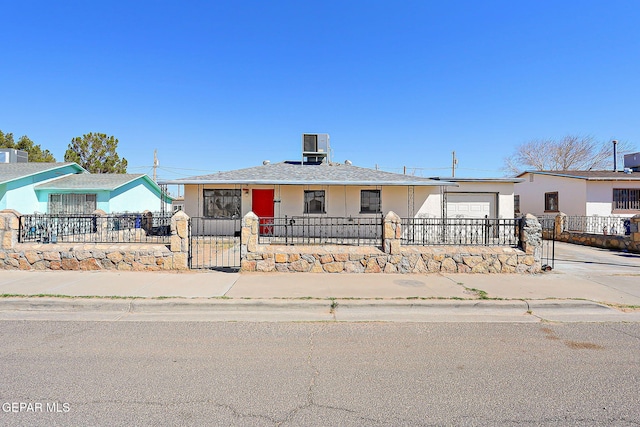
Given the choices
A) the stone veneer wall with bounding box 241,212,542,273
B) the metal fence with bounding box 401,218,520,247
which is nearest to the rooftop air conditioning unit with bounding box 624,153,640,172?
the metal fence with bounding box 401,218,520,247

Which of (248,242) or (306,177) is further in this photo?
(306,177)

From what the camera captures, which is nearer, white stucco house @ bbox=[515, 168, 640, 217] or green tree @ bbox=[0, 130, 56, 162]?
white stucco house @ bbox=[515, 168, 640, 217]

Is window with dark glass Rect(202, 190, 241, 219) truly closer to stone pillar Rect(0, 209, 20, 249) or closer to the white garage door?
stone pillar Rect(0, 209, 20, 249)

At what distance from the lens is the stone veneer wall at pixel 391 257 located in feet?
29.3

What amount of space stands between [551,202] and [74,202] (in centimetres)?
3029

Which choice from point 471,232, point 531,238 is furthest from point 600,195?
point 471,232

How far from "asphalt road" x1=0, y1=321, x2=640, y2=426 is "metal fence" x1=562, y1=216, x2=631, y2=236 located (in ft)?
50.0

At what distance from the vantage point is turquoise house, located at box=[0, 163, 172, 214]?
19.8 m

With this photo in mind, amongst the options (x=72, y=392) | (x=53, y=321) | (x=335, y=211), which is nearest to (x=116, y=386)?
(x=72, y=392)

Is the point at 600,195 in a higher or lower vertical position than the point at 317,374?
higher

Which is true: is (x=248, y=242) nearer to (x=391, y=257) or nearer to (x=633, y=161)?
(x=391, y=257)

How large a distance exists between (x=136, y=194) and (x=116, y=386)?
25613 millimetres

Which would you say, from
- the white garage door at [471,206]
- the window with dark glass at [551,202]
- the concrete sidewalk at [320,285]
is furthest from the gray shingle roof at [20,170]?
the window with dark glass at [551,202]

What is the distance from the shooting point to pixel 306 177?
57.1ft
